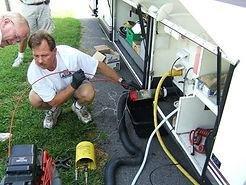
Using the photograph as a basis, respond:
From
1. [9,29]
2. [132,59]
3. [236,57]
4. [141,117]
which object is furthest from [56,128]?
[236,57]

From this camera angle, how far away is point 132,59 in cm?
322

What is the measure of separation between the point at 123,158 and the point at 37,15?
2.22 metres

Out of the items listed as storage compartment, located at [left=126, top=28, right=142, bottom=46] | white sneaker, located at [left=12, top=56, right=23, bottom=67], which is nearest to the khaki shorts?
white sneaker, located at [left=12, top=56, right=23, bottom=67]

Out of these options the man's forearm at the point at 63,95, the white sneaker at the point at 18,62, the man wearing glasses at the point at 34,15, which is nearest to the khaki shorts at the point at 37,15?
the man wearing glasses at the point at 34,15

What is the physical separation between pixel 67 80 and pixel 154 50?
2.37 feet

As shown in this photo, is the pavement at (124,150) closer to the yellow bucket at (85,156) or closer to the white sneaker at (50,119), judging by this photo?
the yellow bucket at (85,156)

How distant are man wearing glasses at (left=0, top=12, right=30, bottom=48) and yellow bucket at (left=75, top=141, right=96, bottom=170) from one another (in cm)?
85

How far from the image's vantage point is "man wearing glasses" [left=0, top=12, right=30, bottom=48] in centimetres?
180

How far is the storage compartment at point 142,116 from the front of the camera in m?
2.29

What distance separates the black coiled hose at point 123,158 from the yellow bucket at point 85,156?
0.37 feet

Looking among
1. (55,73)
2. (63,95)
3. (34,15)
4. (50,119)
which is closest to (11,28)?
(55,73)

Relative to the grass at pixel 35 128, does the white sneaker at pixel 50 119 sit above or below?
above

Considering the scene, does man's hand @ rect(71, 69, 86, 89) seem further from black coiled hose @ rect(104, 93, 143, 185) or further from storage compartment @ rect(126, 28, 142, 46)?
storage compartment @ rect(126, 28, 142, 46)

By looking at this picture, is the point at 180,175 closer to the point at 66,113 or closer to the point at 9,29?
the point at 66,113
